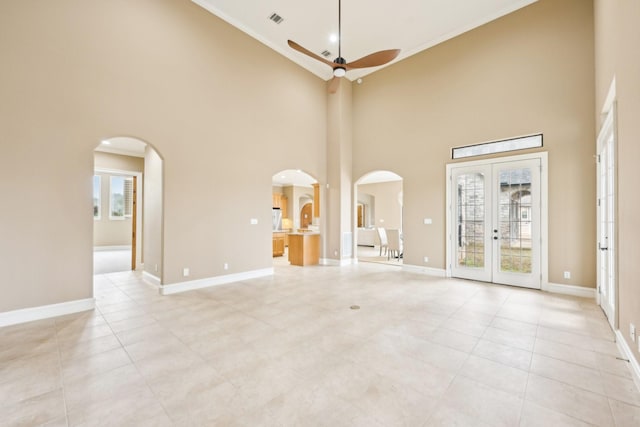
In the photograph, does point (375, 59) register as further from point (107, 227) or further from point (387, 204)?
point (107, 227)

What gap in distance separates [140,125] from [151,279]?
293cm

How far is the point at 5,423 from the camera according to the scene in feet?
5.84

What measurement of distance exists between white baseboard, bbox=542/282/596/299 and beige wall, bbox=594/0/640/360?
217 centimetres

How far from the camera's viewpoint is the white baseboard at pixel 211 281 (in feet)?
15.9

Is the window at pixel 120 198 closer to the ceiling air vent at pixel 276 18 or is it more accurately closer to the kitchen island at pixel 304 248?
the kitchen island at pixel 304 248

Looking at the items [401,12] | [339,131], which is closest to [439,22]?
[401,12]

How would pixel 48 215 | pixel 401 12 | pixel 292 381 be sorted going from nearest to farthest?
1. pixel 292 381
2. pixel 48 215
3. pixel 401 12

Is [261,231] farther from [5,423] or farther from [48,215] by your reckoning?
[5,423]

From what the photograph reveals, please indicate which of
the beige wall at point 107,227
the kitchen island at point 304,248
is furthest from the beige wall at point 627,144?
the beige wall at point 107,227

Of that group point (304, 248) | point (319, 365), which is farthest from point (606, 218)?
point (304, 248)

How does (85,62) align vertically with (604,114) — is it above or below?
above

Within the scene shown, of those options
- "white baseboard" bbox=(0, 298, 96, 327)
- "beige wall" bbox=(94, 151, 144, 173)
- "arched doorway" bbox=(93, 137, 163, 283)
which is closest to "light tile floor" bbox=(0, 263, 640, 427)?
"white baseboard" bbox=(0, 298, 96, 327)

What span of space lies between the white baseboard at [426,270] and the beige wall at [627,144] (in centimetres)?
335

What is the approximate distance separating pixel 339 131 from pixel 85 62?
5394 mm
